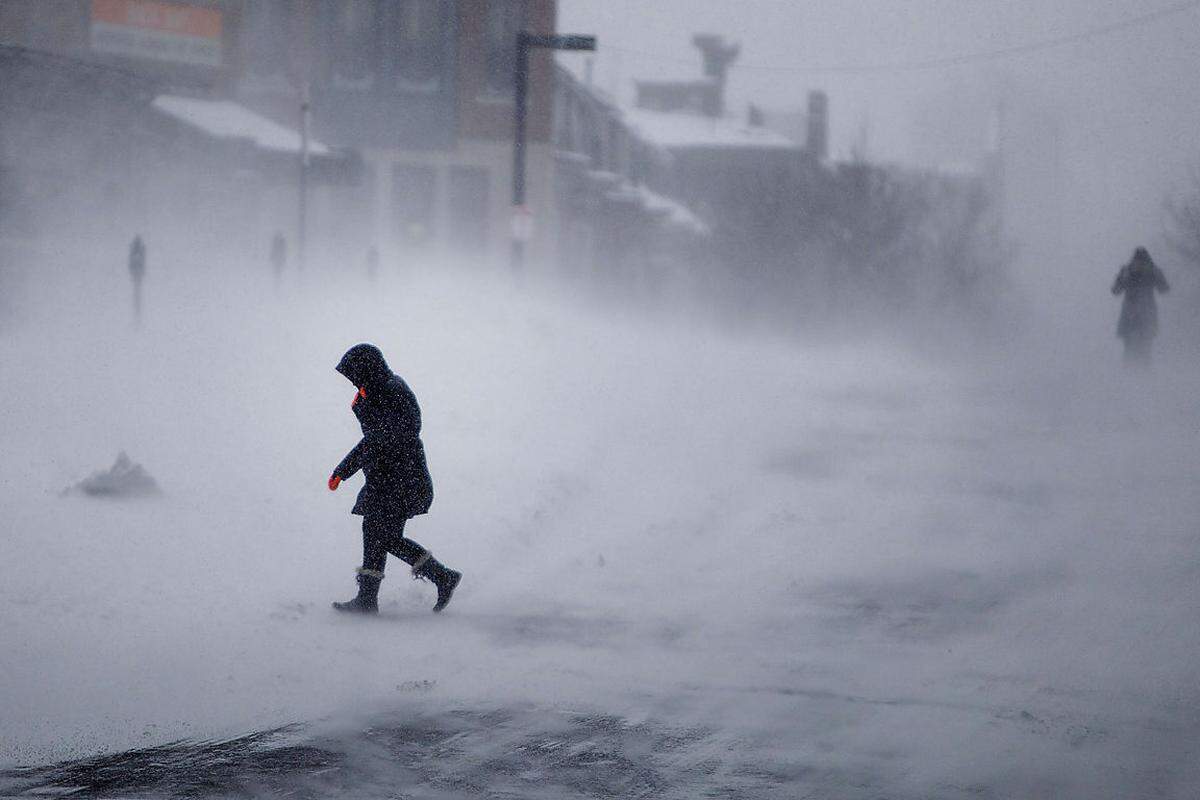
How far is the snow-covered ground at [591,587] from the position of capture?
613 cm

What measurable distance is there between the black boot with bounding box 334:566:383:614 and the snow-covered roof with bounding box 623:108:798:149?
58192 mm

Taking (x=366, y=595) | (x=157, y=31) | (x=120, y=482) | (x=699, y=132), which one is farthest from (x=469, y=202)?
(x=699, y=132)

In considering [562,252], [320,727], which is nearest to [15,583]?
[320,727]

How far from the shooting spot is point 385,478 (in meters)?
8.87

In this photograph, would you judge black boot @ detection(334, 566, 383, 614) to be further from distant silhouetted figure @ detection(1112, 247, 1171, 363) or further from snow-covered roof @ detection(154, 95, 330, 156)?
snow-covered roof @ detection(154, 95, 330, 156)

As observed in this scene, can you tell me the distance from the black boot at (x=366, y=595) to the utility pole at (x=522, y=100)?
635 inches

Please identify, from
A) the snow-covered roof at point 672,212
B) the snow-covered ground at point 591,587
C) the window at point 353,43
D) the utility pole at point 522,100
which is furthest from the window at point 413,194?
the snow-covered ground at point 591,587

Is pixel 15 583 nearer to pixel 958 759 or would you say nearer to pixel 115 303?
pixel 958 759

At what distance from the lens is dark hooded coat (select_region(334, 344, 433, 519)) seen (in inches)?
348

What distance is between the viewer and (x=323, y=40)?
133 ft

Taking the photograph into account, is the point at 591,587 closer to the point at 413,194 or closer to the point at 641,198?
the point at 413,194

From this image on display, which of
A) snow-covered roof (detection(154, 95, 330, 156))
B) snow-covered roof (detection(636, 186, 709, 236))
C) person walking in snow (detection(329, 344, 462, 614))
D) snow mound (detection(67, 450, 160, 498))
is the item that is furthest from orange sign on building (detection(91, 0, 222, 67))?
person walking in snow (detection(329, 344, 462, 614))

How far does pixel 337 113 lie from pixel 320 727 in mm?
35739

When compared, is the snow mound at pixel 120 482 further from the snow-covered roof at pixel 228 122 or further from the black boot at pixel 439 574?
the snow-covered roof at pixel 228 122
